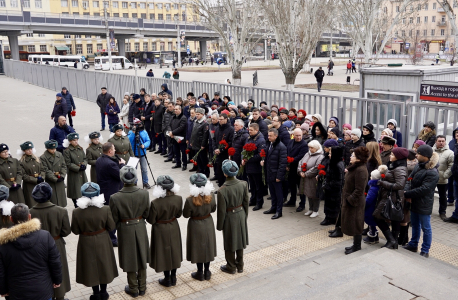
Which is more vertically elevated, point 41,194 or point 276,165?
point 41,194

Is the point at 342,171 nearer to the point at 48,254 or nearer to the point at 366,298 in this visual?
the point at 366,298

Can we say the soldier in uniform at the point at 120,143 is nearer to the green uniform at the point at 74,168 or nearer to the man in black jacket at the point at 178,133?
the green uniform at the point at 74,168

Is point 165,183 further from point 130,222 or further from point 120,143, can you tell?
point 120,143

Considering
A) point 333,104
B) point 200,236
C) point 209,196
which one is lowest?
point 200,236

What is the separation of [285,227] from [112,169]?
136 inches

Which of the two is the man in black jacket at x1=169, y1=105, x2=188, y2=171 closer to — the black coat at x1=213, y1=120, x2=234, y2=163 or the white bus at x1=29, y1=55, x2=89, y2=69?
the black coat at x1=213, y1=120, x2=234, y2=163

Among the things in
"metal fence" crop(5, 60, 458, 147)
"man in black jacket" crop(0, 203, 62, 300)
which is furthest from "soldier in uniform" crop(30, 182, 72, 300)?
"metal fence" crop(5, 60, 458, 147)

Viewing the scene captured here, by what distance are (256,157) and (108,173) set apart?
3115 millimetres

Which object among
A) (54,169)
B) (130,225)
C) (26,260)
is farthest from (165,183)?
(54,169)

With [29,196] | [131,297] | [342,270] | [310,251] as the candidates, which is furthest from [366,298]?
[29,196]

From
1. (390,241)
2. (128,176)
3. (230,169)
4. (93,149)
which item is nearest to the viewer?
(128,176)

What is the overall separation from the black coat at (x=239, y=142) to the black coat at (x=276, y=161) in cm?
97

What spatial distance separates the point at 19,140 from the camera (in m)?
16.5

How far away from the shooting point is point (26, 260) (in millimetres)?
4578
